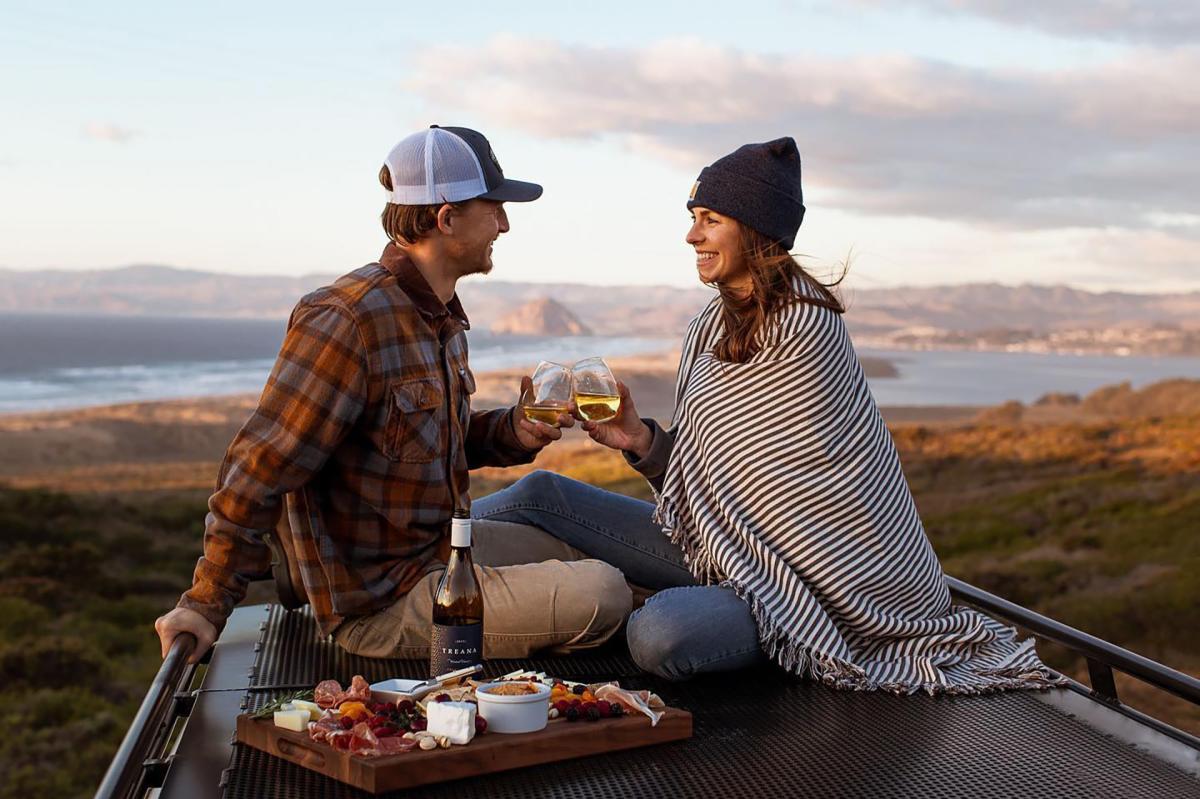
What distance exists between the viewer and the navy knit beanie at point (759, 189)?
3.75 m

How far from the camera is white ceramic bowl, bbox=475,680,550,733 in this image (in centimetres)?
281

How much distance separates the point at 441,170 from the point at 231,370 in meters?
87.0

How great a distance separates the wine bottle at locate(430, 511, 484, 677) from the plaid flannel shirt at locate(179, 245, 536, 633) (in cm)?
51

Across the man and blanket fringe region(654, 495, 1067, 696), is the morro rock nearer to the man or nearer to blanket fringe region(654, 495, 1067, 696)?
the man

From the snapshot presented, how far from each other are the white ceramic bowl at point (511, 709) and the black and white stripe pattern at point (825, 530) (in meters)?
1.01

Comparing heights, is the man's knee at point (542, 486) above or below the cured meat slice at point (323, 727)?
above

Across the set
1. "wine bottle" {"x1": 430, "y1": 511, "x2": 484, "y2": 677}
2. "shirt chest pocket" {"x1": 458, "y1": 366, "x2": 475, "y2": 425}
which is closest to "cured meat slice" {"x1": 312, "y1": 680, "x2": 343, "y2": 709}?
"wine bottle" {"x1": 430, "y1": 511, "x2": 484, "y2": 677}

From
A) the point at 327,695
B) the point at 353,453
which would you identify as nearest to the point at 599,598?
the point at 353,453

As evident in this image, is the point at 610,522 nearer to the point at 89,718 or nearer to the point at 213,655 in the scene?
the point at 213,655

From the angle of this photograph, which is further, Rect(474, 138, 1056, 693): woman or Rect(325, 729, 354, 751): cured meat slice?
Rect(474, 138, 1056, 693): woman

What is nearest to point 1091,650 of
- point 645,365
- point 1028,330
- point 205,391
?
point 645,365

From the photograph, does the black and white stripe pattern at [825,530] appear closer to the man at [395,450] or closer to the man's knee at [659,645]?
the man's knee at [659,645]

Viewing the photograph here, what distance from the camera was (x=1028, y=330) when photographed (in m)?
121

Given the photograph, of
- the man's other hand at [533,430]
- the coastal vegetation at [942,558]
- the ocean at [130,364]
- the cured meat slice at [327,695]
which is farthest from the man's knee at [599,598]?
the ocean at [130,364]
